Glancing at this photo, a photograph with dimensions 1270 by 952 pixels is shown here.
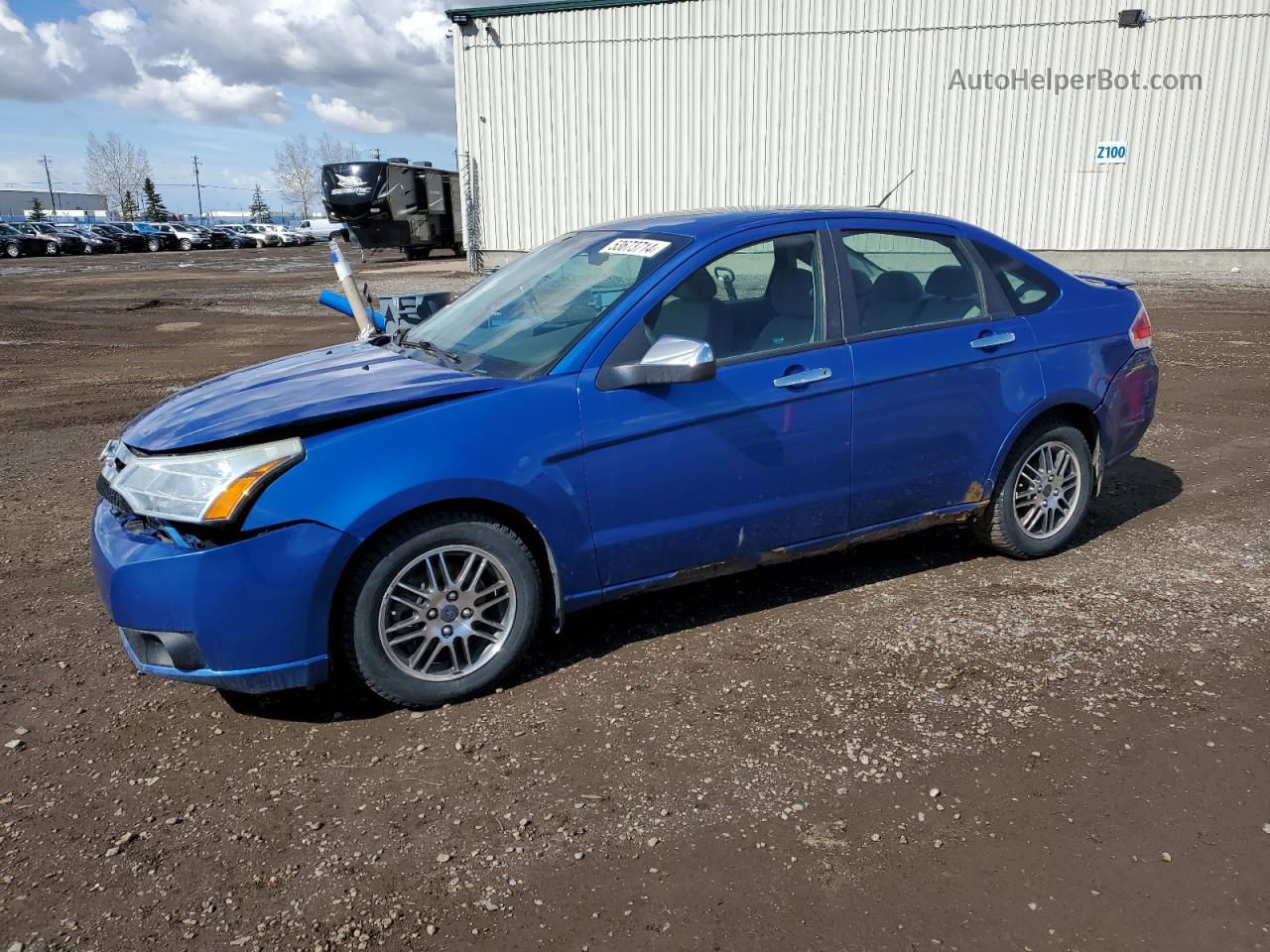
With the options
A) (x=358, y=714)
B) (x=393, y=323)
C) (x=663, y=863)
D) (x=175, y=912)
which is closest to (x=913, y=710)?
(x=663, y=863)

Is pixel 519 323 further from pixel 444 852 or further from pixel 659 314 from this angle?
pixel 444 852

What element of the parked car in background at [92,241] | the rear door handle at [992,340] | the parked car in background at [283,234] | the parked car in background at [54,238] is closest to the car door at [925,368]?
the rear door handle at [992,340]

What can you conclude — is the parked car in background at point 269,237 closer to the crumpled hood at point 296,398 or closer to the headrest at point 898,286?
the crumpled hood at point 296,398

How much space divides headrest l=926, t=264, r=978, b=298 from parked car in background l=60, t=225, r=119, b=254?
5192 centimetres

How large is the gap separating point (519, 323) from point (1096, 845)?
2.77m

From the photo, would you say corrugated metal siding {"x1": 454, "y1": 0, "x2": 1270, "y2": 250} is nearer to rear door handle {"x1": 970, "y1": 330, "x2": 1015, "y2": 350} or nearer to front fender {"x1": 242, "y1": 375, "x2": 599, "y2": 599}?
rear door handle {"x1": 970, "y1": 330, "x2": 1015, "y2": 350}

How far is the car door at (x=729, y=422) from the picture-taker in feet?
12.2

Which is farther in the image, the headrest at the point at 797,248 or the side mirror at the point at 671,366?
the headrest at the point at 797,248

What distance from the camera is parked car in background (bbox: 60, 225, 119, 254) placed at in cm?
4750

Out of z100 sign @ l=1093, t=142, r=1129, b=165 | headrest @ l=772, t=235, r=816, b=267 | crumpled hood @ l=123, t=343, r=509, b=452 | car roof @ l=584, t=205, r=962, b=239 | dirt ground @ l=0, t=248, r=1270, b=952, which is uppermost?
z100 sign @ l=1093, t=142, r=1129, b=165

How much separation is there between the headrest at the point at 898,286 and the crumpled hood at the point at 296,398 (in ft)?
5.92

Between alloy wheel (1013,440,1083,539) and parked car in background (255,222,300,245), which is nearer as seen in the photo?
alloy wheel (1013,440,1083,539)

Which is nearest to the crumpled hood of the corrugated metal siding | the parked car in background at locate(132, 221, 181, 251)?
the corrugated metal siding

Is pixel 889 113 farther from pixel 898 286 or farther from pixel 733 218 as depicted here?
pixel 733 218
